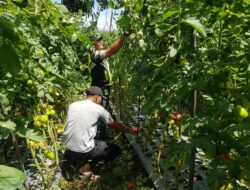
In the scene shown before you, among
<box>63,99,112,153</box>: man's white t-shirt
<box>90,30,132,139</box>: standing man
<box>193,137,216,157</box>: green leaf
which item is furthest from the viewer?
<box>90,30,132,139</box>: standing man

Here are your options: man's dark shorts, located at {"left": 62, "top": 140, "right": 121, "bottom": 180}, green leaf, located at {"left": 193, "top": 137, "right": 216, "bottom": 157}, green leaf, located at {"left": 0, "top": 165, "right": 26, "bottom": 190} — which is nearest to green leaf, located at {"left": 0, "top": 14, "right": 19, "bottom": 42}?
green leaf, located at {"left": 0, "top": 165, "right": 26, "bottom": 190}

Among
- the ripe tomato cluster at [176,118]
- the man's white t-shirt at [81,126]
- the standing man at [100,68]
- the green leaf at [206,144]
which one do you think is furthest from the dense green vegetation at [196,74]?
the standing man at [100,68]

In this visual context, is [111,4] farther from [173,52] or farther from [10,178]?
[10,178]

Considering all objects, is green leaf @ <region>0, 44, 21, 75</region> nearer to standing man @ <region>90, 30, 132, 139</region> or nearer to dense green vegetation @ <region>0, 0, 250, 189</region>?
dense green vegetation @ <region>0, 0, 250, 189</region>

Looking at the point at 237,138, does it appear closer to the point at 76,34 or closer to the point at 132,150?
the point at 76,34

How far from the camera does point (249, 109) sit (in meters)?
1.56

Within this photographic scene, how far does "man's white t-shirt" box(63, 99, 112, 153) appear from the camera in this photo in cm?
311

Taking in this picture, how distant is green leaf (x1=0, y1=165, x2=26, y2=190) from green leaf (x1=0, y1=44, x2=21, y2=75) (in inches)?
7.3

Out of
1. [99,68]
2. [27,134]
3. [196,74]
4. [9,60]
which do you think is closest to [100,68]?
[99,68]

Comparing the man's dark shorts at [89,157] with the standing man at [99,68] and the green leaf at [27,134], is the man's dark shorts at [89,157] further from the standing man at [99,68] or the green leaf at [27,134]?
the green leaf at [27,134]

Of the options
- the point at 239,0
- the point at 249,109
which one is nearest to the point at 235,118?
the point at 249,109

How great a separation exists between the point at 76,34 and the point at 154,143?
2496 millimetres

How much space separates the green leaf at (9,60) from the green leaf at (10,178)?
186 mm


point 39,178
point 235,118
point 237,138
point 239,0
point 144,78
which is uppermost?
point 239,0
